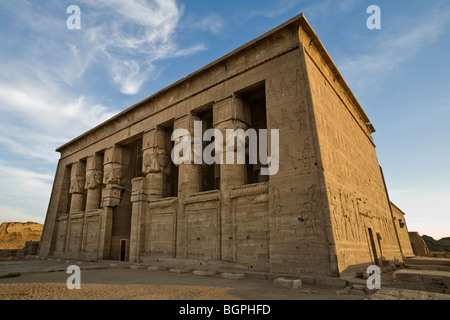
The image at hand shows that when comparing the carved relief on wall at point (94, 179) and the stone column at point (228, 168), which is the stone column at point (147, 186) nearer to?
the stone column at point (228, 168)

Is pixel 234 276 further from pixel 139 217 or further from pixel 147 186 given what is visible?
pixel 147 186

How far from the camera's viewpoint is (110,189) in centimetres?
1562

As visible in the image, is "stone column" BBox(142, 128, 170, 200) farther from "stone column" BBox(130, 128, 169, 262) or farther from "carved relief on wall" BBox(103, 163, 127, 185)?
"carved relief on wall" BBox(103, 163, 127, 185)

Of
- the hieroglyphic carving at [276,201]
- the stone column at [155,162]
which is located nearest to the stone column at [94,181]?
the stone column at [155,162]

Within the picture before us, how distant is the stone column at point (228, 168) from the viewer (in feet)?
32.2

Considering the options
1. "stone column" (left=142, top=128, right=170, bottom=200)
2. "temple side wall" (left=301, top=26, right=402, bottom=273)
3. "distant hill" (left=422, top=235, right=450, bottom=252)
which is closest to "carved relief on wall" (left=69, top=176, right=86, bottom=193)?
"stone column" (left=142, top=128, right=170, bottom=200)

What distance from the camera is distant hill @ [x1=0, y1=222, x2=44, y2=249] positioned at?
3182 cm

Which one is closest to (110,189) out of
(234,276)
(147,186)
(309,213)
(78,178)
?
(147,186)

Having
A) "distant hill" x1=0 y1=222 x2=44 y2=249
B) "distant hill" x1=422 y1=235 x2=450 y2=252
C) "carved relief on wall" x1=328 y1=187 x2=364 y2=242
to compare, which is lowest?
"distant hill" x1=422 y1=235 x2=450 y2=252

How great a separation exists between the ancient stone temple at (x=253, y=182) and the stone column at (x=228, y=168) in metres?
0.04

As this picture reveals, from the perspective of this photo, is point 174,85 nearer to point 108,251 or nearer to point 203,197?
point 203,197

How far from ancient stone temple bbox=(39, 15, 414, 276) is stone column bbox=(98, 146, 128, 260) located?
0.20ft

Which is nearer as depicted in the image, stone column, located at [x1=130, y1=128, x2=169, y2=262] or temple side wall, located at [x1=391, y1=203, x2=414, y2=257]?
stone column, located at [x1=130, y1=128, x2=169, y2=262]
